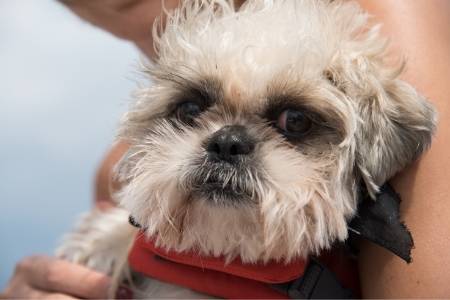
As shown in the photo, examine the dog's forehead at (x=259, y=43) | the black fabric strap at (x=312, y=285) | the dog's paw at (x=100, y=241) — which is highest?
the dog's forehead at (x=259, y=43)

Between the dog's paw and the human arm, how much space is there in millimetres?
667

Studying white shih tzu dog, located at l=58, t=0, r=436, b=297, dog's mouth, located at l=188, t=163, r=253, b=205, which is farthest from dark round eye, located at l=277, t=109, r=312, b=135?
dog's mouth, located at l=188, t=163, r=253, b=205

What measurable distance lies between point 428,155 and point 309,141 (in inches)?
9.8

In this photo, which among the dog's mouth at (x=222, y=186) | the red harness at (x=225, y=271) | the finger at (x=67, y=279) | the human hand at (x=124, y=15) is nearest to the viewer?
the dog's mouth at (x=222, y=186)

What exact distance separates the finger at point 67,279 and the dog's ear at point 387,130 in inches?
30.0

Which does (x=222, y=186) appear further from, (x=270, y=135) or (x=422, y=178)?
(x=422, y=178)

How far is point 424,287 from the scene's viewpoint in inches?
49.3

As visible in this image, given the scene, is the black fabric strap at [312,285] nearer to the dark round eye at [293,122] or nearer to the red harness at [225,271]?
the red harness at [225,271]

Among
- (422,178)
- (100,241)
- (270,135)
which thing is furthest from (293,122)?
(100,241)

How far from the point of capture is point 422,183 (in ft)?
4.25

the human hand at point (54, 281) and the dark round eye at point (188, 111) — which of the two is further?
the human hand at point (54, 281)

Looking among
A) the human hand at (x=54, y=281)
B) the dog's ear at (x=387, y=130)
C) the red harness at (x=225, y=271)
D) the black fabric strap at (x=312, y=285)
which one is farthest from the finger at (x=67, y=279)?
the dog's ear at (x=387, y=130)

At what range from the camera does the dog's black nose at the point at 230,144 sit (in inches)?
47.7

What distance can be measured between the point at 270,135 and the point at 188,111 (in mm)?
193
